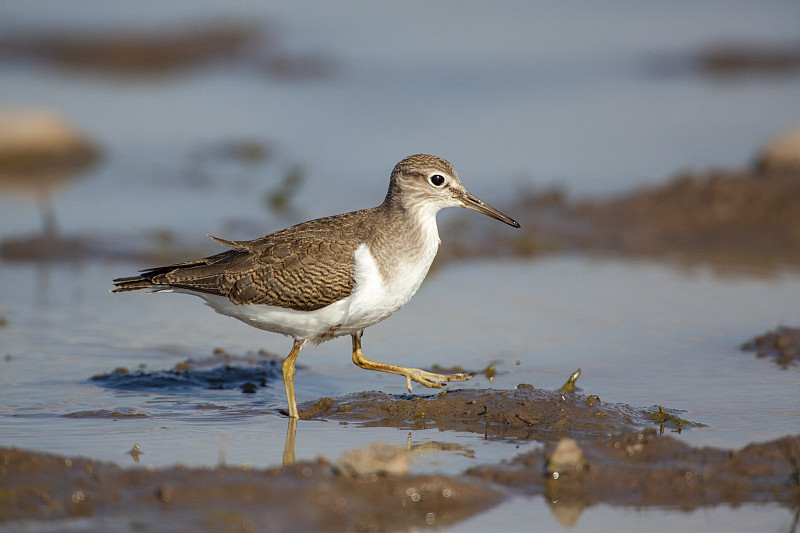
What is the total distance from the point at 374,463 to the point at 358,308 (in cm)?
222

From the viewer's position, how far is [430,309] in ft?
39.1

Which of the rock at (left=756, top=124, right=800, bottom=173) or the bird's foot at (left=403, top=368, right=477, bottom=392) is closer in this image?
the bird's foot at (left=403, top=368, right=477, bottom=392)

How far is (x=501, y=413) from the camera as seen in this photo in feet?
26.6

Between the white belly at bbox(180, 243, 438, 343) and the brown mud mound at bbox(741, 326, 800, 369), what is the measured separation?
352cm

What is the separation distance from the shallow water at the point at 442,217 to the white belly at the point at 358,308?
0.78 metres

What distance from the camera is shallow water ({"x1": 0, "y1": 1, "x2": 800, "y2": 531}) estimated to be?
8070mm

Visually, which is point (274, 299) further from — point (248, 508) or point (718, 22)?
point (718, 22)

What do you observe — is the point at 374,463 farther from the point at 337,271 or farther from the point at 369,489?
the point at 337,271

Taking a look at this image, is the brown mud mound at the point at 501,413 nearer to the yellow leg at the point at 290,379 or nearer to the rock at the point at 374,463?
the yellow leg at the point at 290,379

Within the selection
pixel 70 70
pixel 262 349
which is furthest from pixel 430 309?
pixel 70 70

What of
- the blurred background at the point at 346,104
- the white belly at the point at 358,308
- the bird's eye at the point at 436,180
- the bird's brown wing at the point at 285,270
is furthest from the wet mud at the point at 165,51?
the white belly at the point at 358,308

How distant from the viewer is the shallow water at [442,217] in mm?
8070

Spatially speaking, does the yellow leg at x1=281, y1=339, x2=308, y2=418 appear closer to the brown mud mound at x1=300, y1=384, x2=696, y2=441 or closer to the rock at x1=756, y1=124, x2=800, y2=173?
the brown mud mound at x1=300, y1=384, x2=696, y2=441

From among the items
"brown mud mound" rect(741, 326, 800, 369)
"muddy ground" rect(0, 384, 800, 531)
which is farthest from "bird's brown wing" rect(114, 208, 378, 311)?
"brown mud mound" rect(741, 326, 800, 369)
